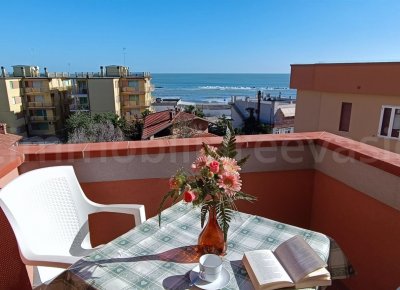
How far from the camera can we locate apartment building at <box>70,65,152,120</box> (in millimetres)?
24859

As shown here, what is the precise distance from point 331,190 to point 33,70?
29.6 meters

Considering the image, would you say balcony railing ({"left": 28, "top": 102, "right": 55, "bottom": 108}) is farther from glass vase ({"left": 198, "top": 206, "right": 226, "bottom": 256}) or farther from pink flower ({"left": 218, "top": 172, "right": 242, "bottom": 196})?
pink flower ({"left": 218, "top": 172, "right": 242, "bottom": 196})

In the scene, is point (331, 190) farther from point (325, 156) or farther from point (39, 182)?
point (39, 182)

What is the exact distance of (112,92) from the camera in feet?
81.1

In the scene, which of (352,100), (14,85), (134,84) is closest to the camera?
(352,100)

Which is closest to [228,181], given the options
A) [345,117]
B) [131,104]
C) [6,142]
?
[6,142]

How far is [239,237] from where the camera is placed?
3.89 ft

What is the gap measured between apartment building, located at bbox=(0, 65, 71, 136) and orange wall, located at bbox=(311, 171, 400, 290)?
89.4 ft

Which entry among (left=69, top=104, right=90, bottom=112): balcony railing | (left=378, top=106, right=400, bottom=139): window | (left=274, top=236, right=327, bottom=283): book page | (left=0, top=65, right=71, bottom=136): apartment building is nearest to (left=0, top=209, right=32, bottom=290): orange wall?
(left=274, top=236, right=327, bottom=283): book page

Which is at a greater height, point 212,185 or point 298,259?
point 212,185

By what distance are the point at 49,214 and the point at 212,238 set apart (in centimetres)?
99

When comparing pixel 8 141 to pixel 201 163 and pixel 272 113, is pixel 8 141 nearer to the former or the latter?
pixel 201 163

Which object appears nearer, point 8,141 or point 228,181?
point 228,181

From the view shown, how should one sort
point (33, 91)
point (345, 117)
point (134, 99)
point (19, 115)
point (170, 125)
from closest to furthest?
point (345, 117) → point (170, 125) → point (19, 115) → point (33, 91) → point (134, 99)
